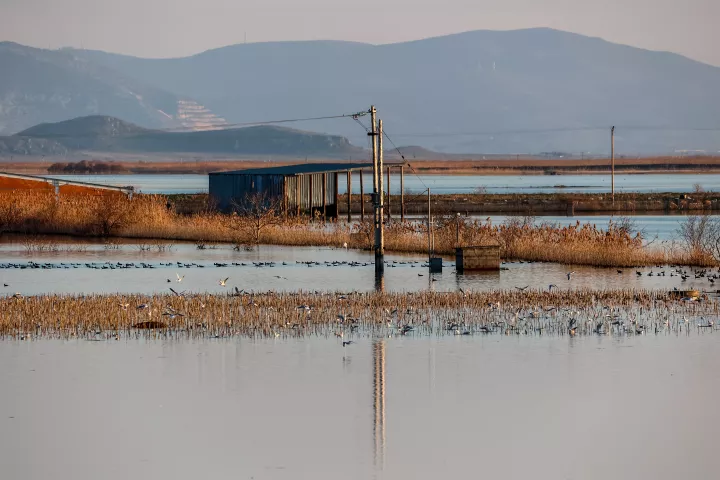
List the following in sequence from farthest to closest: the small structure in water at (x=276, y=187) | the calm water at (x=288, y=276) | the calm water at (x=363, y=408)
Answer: the small structure in water at (x=276, y=187), the calm water at (x=288, y=276), the calm water at (x=363, y=408)

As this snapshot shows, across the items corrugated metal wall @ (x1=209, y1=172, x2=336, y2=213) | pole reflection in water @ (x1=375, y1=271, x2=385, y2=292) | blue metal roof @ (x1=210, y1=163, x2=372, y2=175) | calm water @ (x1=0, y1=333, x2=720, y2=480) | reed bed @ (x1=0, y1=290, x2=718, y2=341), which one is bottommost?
calm water @ (x1=0, y1=333, x2=720, y2=480)

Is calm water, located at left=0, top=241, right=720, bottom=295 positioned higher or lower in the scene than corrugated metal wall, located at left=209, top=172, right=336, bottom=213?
lower

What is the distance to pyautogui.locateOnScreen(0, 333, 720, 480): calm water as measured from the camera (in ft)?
48.8

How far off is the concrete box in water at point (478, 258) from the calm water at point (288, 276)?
0.51m

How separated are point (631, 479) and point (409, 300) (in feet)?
51.3

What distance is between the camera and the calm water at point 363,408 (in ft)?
48.8

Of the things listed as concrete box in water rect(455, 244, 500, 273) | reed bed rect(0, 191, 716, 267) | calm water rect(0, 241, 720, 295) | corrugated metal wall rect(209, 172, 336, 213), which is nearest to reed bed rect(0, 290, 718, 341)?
calm water rect(0, 241, 720, 295)

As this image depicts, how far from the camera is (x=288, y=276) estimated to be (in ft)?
129

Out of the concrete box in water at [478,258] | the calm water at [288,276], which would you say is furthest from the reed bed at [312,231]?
the concrete box in water at [478,258]

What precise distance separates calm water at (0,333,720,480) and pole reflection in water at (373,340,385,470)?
0.04m

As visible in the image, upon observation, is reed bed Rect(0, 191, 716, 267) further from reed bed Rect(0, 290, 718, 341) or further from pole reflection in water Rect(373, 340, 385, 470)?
pole reflection in water Rect(373, 340, 385, 470)

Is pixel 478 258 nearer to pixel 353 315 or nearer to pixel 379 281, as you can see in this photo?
pixel 379 281

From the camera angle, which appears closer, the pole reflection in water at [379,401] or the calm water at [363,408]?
the calm water at [363,408]

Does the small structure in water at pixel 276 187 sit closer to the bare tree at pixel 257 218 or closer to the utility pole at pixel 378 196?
the bare tree at pixel 257 218
